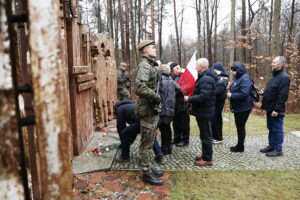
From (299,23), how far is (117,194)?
2722 centimetres

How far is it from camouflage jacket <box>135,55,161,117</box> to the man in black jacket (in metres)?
2.49

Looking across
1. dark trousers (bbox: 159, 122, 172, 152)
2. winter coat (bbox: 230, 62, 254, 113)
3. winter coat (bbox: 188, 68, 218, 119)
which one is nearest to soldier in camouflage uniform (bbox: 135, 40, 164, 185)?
winter coat (bbox: 188, 68, 218, 119)

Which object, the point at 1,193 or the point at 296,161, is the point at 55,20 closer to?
the point at 1,193

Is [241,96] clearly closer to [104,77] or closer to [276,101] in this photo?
[276,101]

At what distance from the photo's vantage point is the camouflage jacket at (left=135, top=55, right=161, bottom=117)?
3.41 meters

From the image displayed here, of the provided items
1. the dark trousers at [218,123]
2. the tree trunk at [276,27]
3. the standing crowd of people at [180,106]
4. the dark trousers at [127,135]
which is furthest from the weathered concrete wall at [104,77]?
the tree trunk at [276,27]

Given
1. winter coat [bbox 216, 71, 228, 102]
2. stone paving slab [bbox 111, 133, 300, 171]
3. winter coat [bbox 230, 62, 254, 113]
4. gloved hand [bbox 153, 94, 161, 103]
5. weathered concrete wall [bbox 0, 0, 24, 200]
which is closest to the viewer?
weathered concrete wall [bbox 0, 0, 24, 200]

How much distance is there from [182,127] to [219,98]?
3.44 ft

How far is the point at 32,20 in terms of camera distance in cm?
97

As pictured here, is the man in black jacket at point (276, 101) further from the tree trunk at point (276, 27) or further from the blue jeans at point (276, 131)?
the tree trunk at point (276, 27)

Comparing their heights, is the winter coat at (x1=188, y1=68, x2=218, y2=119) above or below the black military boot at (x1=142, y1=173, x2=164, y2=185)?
above

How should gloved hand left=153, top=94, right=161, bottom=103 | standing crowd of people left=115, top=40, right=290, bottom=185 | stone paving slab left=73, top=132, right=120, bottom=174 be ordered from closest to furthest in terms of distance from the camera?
gloved hand left=153, top=94, right=161, bottom=103, standing crowd of people left=115, top=40, right=290, bottom=185, stone paving slab left=73, top=132, right=120, bottom=174

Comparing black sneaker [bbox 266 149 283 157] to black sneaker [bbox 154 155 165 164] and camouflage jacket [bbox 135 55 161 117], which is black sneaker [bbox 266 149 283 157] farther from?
camouflage jacket [bbox 135 55 161 117]

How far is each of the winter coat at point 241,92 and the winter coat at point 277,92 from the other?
0.33 meters
